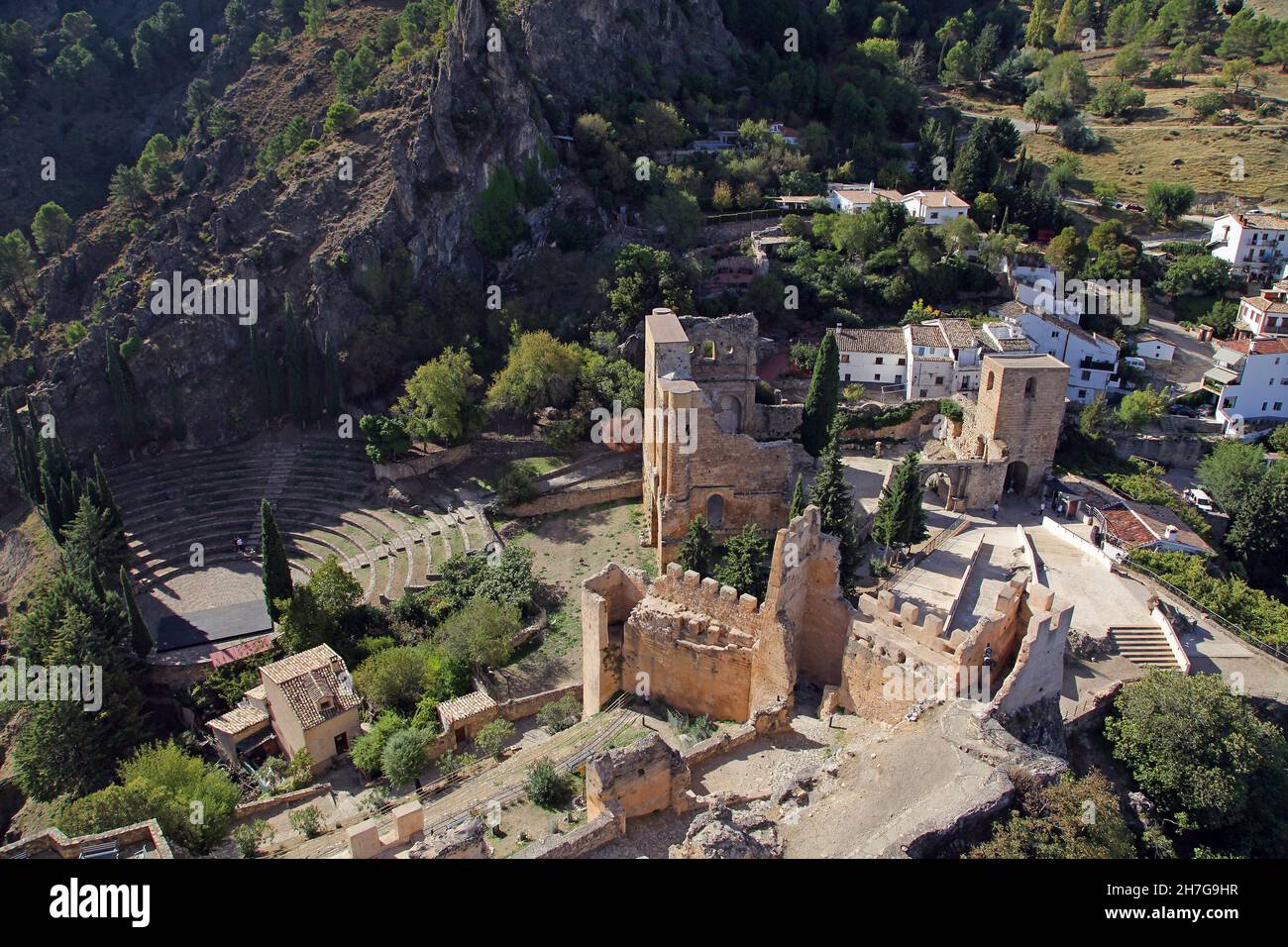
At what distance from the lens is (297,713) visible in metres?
24.5

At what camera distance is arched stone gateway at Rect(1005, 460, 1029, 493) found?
35156 millimetres

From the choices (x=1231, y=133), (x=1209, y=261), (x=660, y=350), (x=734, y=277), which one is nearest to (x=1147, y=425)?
(x=1209, y=261)

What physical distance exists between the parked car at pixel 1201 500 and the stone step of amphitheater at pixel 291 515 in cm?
2736

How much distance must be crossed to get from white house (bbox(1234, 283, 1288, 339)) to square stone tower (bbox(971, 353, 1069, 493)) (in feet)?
54.2

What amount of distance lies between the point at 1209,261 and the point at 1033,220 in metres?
9.44

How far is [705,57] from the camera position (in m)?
63.8

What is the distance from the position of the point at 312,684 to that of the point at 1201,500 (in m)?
33.0

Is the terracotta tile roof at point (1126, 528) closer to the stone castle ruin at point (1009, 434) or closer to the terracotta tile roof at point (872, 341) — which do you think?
the stone castle ruin at point (1009, 434)

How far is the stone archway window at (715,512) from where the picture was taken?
31.6 metres

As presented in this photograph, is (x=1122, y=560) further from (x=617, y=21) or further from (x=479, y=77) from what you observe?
(x=617, y=21)

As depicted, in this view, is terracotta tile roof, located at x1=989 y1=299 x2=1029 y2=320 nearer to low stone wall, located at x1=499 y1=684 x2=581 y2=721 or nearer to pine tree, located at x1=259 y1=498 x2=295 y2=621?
low stone wall, located at x1=499 y1=684 x2=581 y2=721

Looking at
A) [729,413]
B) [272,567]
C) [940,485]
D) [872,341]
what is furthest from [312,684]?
[872,341]

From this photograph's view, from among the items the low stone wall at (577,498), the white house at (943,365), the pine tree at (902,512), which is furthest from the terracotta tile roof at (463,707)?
the white house at (943,365)

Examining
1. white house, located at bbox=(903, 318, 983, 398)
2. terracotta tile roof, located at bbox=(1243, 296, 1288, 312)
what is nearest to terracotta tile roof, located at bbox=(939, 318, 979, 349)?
white house, located at bbox=(903, 318, 983, 398)
